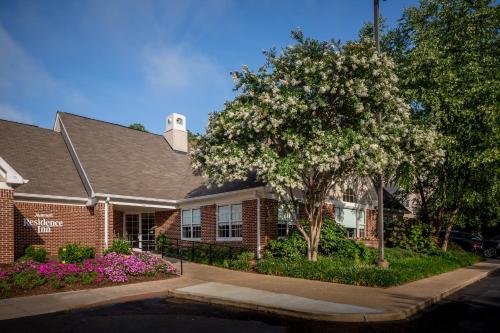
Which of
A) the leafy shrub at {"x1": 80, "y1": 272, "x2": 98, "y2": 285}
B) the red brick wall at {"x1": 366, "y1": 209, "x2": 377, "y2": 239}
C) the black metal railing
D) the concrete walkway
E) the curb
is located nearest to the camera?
the curb

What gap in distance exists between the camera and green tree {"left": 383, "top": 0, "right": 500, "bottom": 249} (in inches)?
754

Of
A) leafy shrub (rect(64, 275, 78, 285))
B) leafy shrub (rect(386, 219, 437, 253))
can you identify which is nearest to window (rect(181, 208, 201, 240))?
leafy shrub (rect(64, 275, 78, 285))

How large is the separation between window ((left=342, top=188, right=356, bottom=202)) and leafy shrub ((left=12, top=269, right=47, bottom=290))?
672 inches

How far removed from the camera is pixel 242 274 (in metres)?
15.6

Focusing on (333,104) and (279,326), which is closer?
(279,326)

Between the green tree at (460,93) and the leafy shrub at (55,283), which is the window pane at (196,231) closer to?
the leafy shrub at (55,283)

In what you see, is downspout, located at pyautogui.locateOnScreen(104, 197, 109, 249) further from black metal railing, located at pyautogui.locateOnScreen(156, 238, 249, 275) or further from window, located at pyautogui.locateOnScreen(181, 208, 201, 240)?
window, located at pyautogui.locateOnScreen(181, 208, 201, 240)

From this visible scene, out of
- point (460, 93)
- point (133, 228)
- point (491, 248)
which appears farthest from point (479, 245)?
point (133, 228)

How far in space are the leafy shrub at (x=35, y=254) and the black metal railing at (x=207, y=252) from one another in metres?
5.13

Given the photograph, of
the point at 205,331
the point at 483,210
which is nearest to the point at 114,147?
the point at 205,331

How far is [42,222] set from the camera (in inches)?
728

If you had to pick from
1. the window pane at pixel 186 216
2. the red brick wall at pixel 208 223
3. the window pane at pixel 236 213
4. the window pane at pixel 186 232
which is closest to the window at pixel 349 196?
the window pane at pixel 236 213

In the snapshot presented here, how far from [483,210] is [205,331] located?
21.8m

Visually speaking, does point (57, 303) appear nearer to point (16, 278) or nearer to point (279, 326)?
point (16, 278)
